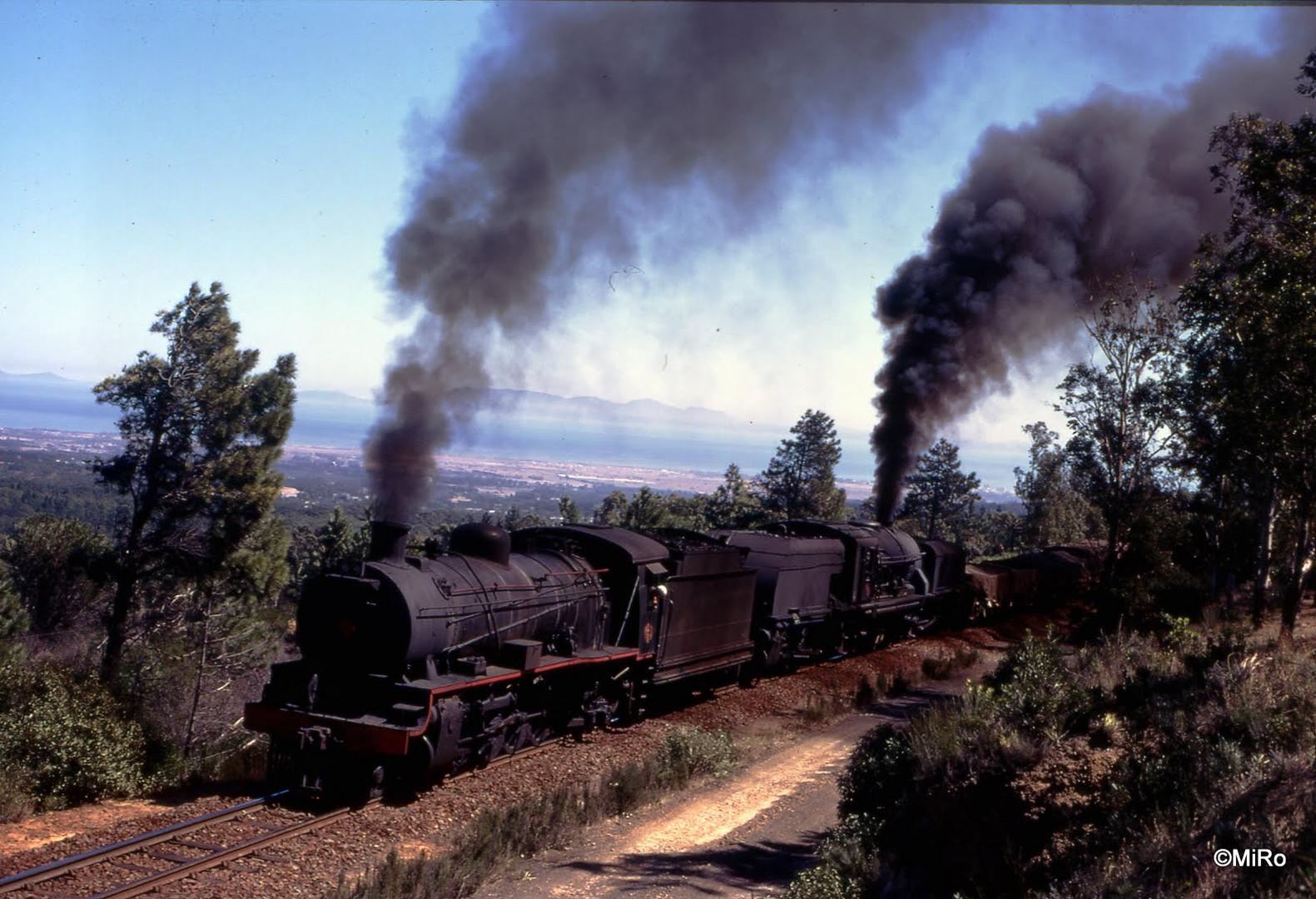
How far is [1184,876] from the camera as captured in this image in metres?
5.23

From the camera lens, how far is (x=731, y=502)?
49.1 meters

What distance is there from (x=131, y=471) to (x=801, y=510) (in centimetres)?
3281

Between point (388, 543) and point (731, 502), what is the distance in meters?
39.7

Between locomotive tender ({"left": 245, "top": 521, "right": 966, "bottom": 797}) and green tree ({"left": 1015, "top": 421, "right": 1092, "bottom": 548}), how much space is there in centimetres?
3817

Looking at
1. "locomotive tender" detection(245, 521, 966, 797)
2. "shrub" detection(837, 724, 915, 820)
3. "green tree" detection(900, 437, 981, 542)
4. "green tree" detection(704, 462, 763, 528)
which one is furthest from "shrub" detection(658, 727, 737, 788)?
"green tree" detection(900, 437, 981, 542)

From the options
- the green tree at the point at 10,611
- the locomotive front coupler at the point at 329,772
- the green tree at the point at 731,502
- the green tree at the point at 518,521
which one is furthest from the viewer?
the green tree at the point at 731,502

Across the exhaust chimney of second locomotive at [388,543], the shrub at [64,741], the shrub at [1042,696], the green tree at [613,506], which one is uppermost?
the exhaust chimney of second locomotive at [388,543]

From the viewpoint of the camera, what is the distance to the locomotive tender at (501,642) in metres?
9.27

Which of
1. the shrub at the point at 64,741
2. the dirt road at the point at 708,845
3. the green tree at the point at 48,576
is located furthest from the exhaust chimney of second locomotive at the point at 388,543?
the green tree at the point at 48,576

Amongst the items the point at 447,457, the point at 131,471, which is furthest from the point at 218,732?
the point at 447,457

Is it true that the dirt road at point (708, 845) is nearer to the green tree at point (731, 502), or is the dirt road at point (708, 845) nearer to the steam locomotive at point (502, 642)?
the steam locomotive at point (502, 642)

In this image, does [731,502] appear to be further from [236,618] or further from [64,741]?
[64,741]

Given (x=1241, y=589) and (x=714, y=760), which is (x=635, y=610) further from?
(x=1241, y=589)

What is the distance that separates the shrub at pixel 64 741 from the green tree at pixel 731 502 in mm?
34586
